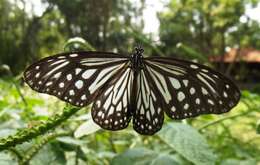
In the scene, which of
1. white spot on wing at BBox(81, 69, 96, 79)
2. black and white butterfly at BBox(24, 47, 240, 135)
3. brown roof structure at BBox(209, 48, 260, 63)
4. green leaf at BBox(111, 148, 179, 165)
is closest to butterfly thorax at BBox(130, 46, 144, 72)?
black and white butterfly at BBox(24, 47, 240, 135)

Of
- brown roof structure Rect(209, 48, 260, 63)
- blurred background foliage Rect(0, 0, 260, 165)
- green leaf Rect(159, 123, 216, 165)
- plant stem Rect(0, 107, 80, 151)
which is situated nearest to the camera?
plant stem Rect(0, 107, 80, 151)

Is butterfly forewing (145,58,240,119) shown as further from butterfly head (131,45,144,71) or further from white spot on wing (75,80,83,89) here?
white spot on wing (75,80,83,89)

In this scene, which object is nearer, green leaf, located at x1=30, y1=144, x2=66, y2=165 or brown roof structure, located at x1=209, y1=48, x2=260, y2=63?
green leaf, located at x1=30, y1=144, x2=66, y2=165

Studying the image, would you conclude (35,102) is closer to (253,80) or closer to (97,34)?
(97,34)

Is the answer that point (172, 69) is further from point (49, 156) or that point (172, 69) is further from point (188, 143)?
point (49, 156)

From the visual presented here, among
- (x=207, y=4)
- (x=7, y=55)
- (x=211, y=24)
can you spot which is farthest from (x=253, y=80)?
(x=7, y=55)

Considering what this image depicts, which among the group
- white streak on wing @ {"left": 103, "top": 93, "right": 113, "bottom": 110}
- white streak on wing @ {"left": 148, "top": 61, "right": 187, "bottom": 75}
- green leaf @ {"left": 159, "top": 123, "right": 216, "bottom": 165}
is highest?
white streak on wing @ {"left": 148, "top": 61, "right": 187, "bottom": 75}

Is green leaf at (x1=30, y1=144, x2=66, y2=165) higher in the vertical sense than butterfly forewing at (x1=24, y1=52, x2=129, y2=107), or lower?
lower
